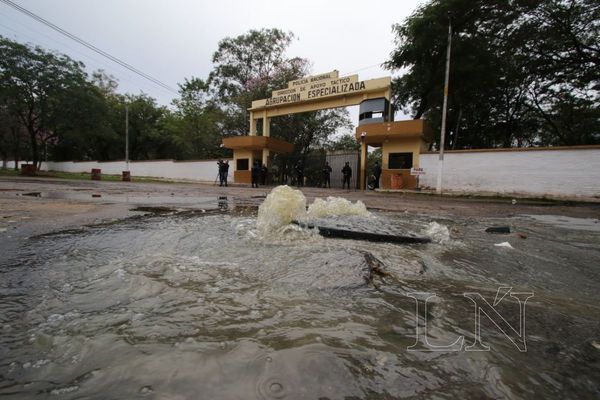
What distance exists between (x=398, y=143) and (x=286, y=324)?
57.6 feet

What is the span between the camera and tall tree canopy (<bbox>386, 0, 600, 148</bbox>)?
50.6ft

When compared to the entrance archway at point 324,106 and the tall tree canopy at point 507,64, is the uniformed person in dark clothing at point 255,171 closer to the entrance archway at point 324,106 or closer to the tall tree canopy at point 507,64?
the entrance archway at point 324,106

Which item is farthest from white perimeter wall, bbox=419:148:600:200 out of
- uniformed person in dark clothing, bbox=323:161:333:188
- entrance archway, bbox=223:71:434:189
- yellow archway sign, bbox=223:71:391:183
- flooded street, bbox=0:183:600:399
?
flooded street, bbox=0:183:600:399

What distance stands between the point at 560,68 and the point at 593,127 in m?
6.97

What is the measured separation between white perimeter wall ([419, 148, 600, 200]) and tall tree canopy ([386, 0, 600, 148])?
6.24 metres

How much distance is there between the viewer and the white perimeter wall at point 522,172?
12281 millimetres

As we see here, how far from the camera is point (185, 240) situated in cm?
313

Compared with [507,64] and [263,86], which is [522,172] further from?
[263,86]

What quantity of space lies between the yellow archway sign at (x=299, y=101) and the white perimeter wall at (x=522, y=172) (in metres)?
5.12

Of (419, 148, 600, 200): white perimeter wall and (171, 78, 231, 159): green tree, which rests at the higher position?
(171, 78, 231, 159): green tree

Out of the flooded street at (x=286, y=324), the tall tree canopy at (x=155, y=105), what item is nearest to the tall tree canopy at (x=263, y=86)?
the tall tree canopy at (x=155, y=105)

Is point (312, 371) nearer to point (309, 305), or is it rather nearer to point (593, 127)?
point (309, 305)

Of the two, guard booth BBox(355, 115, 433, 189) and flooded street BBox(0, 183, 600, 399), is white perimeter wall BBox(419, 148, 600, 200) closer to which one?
guard booth BBox(355, 115, 433, 189)

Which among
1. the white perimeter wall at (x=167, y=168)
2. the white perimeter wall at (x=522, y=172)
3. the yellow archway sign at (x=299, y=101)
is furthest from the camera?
the white perimeter wall at (x=167, y=168)
